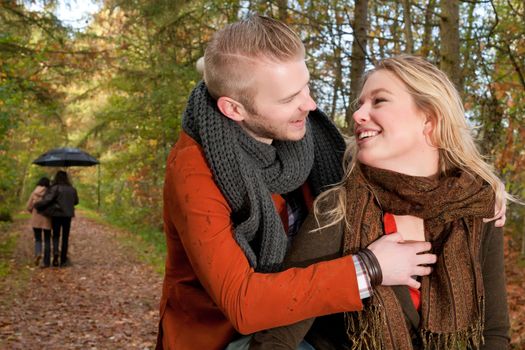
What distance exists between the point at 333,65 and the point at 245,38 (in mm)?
7435

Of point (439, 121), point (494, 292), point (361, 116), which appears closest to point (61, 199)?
point (361, 116)

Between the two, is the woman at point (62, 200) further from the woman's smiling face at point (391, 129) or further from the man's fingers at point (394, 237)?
the man's fingers at point (394, 237)

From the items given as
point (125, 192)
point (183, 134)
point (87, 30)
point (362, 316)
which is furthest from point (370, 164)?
point (125, 192)

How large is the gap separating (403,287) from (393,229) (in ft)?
0.83

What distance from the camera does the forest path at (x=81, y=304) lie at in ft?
23.0

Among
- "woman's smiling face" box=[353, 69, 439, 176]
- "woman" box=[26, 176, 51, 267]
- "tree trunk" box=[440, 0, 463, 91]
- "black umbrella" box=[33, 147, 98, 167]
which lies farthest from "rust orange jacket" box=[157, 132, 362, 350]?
"black umbrella" box=[33, 147, 98, 167]

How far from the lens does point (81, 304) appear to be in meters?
8.93

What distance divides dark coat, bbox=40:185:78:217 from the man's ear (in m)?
9.56

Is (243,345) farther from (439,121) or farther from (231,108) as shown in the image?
(439,121)

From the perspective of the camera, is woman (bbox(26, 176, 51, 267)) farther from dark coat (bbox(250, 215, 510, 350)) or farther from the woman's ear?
the woman's ear

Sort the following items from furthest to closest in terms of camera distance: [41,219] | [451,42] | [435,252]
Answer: [41,219]
[451,42]
[435,252]

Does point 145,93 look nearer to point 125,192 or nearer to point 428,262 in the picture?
point 125,192

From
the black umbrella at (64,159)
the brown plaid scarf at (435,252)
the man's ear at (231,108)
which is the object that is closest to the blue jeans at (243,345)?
the brown plaid scarf at (435,252)

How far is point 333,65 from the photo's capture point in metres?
9.47
